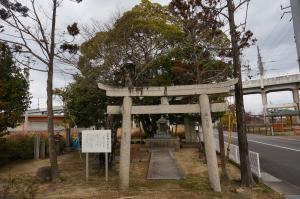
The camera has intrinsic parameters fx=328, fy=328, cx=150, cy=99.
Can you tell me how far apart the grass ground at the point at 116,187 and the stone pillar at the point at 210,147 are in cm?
36

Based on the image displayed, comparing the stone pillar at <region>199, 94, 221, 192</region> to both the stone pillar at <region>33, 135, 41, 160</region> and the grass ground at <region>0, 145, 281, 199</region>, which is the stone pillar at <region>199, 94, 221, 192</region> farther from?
the stone pillar at <region>33, 135, 41, 160</region>

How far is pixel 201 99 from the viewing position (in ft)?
35.8

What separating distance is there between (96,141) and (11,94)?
6.20 m

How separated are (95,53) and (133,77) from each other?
2253mm

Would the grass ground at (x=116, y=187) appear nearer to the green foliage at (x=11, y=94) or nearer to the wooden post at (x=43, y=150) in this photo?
the green foliage at (x=11, y=94)

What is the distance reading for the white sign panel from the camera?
1258cm

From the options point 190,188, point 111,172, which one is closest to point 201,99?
point 190,188

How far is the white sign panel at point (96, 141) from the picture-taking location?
41.3ft

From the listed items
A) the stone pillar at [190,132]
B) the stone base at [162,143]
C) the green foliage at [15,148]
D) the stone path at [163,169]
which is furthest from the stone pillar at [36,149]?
the stone pillar at [190,132]

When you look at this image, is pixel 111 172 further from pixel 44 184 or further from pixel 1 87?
pixel 1 87

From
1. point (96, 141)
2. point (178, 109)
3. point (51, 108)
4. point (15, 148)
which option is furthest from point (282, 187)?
point (15, 148)

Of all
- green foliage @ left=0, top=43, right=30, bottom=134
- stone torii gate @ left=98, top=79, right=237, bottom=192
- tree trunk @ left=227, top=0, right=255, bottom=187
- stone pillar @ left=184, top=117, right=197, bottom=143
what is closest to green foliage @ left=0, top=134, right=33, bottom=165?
green foliage @ left=0, top=43, right=30, bottom=134

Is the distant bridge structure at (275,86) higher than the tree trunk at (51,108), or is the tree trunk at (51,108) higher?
the distant bridge structure at (275,86)

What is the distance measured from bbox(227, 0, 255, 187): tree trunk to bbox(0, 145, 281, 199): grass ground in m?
0.46
